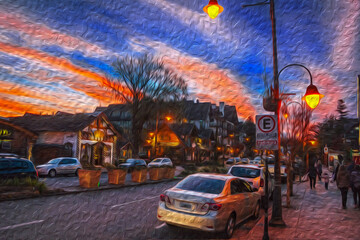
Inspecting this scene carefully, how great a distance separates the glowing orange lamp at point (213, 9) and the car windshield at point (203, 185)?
3958mm

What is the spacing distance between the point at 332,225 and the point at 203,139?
47.0m

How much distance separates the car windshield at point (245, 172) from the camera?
1150 centimetres

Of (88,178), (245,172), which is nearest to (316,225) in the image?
(245,172)

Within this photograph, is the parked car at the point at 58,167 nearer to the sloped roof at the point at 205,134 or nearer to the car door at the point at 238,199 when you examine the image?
the car door at the point at 238,199

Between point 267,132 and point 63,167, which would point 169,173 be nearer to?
point 63,167

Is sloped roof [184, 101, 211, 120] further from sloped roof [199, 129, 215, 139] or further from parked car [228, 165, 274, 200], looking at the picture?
parked car [228, 165, 274, 200]

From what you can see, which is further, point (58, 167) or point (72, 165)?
point (72, 165)

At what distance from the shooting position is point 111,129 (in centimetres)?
3506

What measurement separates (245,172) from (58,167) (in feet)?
47.2

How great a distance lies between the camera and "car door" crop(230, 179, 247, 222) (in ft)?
22.3

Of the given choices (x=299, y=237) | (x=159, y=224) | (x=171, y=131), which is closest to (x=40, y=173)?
(x=159, y=224)

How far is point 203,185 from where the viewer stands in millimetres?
6887

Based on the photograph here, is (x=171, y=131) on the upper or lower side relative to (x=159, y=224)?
upper

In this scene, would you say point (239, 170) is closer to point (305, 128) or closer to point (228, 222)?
point (305, 128)
